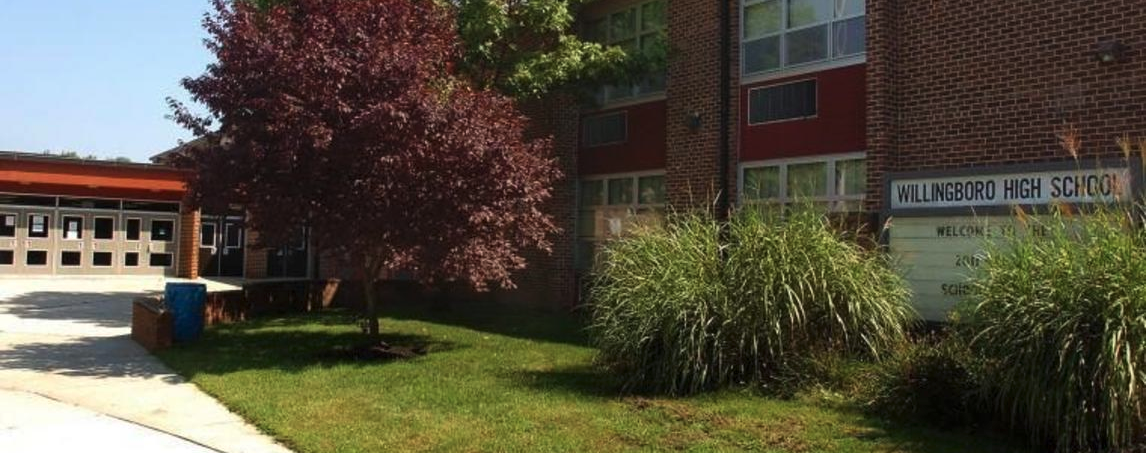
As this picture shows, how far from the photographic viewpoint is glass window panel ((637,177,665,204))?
56.3 feet

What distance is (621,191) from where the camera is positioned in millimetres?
18188

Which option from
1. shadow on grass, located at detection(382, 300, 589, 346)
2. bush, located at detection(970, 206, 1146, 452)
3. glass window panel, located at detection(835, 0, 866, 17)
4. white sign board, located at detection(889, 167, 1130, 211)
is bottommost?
shadow on grass, located at detection(382, 300, 589, 346)

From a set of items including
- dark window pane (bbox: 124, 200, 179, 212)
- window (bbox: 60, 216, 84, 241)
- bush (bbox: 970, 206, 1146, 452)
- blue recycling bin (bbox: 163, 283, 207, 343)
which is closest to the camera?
bush (bbox: 970, 206, 1146, 452)

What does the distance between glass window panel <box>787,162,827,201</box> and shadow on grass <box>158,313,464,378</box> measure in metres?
5.49

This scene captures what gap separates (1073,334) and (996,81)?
6.43 metres

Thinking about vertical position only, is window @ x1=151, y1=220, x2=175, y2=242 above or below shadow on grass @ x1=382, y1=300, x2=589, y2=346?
above

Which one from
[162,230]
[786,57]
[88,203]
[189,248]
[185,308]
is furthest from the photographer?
[162,230]

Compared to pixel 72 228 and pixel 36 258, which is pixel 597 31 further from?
pixel 36 258

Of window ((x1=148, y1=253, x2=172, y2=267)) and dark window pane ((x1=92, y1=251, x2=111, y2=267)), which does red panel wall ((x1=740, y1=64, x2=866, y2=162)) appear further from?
dark window pane ((x1=92, y1=251, x2=111, y2=267))

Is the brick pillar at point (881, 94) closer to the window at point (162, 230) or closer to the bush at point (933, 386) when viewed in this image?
the bush at point (933, 386)

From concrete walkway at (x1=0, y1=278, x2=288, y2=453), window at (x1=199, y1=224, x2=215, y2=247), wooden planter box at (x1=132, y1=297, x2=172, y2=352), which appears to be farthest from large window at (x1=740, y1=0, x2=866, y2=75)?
window at (x1=199, y1=224, x2=215, y2=247)

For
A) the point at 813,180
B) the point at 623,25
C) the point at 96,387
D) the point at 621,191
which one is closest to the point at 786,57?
the point at 813,180

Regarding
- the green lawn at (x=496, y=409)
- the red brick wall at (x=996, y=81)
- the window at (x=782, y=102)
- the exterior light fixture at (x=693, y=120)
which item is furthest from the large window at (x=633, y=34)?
the green lawn at (x=496, y=409)

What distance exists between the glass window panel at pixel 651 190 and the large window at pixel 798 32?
2.78 m
